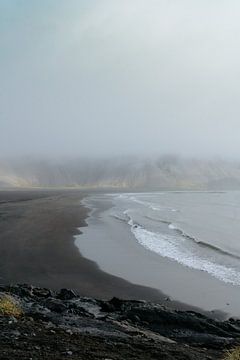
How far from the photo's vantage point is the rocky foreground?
8859 mm

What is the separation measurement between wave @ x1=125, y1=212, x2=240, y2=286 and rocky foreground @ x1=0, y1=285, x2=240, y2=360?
808cm

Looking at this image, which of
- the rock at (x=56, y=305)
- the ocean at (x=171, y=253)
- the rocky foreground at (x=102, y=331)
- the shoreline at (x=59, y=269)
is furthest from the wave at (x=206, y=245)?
the rock at (x=56, y=305)

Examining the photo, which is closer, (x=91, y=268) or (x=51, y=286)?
(x=51, y=286)

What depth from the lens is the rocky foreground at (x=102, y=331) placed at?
886 cm

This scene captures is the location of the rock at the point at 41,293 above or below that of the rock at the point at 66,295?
above

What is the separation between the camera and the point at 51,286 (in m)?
18.8

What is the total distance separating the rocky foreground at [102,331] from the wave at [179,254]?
8.08m

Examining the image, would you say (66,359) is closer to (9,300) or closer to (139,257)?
(9,300)

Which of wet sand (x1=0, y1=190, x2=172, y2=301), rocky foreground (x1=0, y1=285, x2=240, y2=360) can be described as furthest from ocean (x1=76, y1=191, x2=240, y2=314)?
rocky foreground (x1=0, y1=285, x2=240, y2=360)

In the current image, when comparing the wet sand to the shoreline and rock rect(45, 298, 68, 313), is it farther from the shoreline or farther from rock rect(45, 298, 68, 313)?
rock rect(45, 298, 68, 313)

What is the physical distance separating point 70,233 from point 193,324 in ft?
81.8

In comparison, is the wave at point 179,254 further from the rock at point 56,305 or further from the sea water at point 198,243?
the rock at point 56,305

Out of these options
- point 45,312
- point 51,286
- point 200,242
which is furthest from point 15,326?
point 200,242

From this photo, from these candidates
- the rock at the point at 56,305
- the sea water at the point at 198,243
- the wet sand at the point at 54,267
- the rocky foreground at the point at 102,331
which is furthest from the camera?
the sea water at the point at 198,243
